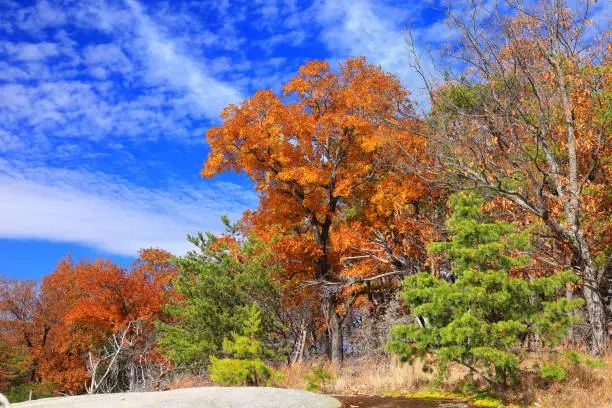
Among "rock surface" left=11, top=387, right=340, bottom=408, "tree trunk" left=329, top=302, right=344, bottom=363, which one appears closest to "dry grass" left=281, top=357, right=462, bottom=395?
"rock surface" left=11, top=387, right=340, bottom=408

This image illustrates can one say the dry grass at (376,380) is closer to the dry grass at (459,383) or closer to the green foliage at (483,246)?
the dry grass at (459,383)

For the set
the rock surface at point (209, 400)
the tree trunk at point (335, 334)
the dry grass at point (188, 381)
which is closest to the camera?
the rock surface at point (209, 400)

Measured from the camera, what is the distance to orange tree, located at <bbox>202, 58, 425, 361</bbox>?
18.0 m

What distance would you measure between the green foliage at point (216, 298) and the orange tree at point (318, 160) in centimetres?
218

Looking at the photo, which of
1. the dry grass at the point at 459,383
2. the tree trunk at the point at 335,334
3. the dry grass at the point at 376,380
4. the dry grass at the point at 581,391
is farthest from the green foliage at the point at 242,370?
the tree trunk at the point at 335,334

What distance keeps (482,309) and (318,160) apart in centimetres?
1200

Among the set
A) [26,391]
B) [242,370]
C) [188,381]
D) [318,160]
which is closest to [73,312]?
[26,391]

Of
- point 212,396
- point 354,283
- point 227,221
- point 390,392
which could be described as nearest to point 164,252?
point 227,221

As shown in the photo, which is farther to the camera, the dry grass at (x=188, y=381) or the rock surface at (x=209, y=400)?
the dry grass at (x=188, y=381)

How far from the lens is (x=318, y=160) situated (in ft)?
63.4

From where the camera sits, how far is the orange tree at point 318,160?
18.0 meters

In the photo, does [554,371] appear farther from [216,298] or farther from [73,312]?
[73,312]

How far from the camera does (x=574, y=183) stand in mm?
11750

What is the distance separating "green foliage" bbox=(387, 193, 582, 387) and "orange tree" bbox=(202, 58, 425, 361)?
27.6ft
